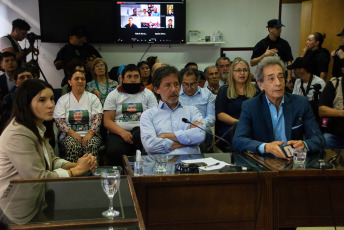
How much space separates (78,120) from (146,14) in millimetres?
2653

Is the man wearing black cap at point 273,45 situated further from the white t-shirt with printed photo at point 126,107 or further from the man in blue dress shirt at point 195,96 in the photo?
the white t-shirt with printed photo at point 126,107

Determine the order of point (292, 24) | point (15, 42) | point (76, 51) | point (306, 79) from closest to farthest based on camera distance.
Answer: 1. point (306, 79)
2. point (15, 42)
3. point (76, 51)
4. point (292, 24)

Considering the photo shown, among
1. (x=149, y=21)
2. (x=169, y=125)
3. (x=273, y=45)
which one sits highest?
(x=149, y=21)

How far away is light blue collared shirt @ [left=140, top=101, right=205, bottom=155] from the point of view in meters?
2.56

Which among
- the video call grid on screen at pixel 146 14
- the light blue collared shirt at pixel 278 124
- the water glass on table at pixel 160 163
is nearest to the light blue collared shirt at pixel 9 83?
the video call grid on screen at pixel 146 14

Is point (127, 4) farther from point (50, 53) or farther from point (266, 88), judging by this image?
point (266, 88)

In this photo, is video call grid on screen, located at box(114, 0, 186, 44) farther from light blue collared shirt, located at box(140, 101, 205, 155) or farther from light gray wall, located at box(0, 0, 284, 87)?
light blue collared shirt, located at box(140, 101, 205, 155)

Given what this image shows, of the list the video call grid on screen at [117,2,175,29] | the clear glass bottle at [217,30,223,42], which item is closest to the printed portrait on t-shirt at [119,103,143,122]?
the video call grid on screen at [117,2,175,29]

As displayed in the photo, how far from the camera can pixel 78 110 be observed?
371 cm

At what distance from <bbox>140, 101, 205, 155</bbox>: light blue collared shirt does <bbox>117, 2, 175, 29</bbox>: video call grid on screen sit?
331cm

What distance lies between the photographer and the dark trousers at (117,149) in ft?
11.4

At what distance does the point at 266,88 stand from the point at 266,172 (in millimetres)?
717

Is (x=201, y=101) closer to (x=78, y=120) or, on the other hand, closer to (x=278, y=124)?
(x=78, y=120)

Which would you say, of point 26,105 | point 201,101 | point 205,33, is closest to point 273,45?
point 205,33
